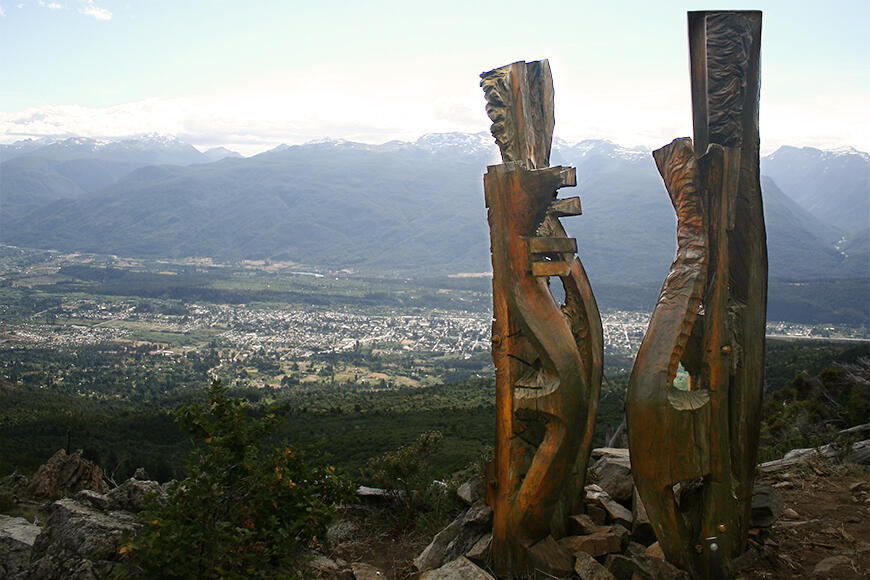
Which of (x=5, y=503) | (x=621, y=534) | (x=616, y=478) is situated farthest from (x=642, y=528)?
(x=5, y=503)

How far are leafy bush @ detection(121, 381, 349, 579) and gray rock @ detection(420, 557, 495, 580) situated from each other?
1.36m

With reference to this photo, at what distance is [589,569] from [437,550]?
211 cm

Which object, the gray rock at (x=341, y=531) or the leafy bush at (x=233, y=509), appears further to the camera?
the gray rock at (x=341, y=531)

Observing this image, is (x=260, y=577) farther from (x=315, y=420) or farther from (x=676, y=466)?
(x=315, y=420)

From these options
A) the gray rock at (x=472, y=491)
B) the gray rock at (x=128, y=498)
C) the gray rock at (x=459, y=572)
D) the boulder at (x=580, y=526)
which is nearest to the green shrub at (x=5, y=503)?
the gray rock at (x=128, y=498)

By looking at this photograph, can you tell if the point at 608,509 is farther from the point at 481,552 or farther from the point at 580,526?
the point at 481,552

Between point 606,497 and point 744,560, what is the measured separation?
1945mm

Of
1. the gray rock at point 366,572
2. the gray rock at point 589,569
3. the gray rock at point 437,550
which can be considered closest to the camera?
the gray rock at point 589,569

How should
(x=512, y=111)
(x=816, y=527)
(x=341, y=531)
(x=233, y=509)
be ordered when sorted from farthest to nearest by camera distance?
(x=341, y=531)
(x=512, y=111)
(x=816, y=527)
(x=233, y=509)

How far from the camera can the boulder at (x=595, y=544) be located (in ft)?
23.6

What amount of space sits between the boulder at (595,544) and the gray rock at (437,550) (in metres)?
1.52

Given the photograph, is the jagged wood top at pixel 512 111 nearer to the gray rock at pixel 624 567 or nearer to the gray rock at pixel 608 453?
the gray rock at pixel 624 567

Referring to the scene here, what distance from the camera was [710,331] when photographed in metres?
6.81

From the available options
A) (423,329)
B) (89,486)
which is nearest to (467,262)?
(423,329)
